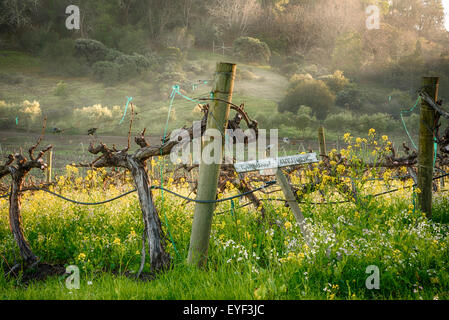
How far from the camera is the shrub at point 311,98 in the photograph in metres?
28.6

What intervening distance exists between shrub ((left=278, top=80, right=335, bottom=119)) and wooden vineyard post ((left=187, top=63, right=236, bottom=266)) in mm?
26424

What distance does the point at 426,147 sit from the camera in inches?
175

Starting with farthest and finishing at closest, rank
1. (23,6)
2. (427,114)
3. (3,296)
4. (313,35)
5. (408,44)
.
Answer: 1. (313,35)
2. (408,44)
3. (23,6)
4. (427,114)
5. (3,296)

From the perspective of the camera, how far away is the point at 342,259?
3004mm

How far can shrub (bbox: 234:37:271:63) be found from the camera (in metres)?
38.1

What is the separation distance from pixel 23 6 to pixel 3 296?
41.2m

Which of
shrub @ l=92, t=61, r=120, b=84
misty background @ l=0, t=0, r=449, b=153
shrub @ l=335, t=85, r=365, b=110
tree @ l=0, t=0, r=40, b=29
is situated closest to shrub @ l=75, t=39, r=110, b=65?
misty background @ l=0, t=0, r=449, b=153

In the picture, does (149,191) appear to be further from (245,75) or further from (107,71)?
(107,71)

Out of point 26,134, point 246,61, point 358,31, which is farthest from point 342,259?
point 358,31

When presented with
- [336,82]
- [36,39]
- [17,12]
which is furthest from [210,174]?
[17,12]

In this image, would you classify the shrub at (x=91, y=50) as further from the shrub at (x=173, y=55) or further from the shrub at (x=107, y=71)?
the shrub at (x=173, y=55)

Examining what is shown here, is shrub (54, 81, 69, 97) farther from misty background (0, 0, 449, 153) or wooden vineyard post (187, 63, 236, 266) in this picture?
wooden vineyard post (187, 63, 236, 266)
